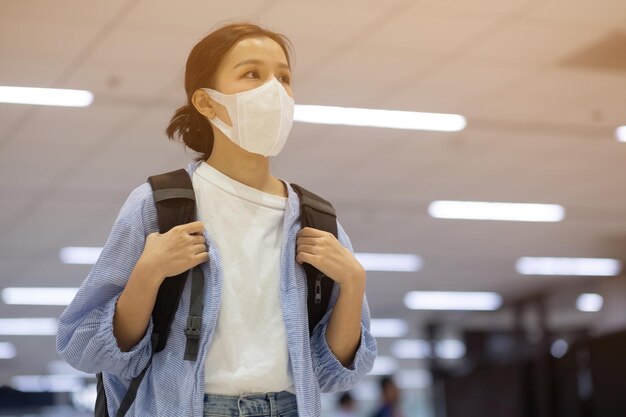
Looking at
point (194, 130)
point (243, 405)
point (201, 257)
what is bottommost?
point (243, 405)

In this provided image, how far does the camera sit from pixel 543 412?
15.8m

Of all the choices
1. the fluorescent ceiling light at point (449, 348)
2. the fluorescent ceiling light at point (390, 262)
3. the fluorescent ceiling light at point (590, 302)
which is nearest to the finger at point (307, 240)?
the fluorescent ceiling light at point (390, 262)

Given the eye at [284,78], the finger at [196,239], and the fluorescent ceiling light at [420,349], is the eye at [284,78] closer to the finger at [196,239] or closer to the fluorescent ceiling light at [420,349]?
the finger at [196,239]

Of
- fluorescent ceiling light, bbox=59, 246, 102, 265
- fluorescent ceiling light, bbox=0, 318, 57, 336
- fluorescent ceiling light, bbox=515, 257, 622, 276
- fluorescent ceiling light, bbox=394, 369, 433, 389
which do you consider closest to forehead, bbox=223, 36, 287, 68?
fluorescent ceiling light, bbox=59, 246, 102, 265

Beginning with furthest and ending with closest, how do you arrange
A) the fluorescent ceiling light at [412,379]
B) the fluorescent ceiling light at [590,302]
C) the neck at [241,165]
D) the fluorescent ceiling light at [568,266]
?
the fluorescent ceiling light at [412,379] → the fluorescent ceiling light at [590,302] → the fluorescent ceiling light at [568,266] → the neck at [241,165]

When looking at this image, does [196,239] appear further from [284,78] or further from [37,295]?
[37,295]

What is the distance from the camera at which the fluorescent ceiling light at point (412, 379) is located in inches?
1125

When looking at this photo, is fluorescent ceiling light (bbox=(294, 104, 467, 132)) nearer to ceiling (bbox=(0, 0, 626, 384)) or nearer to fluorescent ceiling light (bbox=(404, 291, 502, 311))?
ceiling (bbox=(0, 0, 626, 384))

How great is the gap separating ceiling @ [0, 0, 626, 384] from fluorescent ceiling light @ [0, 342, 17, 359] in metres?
7.76

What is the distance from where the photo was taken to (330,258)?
5.86 feet

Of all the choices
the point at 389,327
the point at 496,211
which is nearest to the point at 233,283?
the point at 496,211

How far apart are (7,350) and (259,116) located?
2027 cm

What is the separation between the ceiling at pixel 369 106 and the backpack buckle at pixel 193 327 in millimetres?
3911

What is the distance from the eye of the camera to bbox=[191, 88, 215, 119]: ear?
6.31ft
